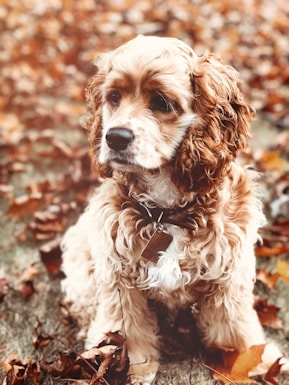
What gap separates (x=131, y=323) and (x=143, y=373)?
10.3 inches

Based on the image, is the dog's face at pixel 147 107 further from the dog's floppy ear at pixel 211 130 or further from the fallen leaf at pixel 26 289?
the fallen leaf at pixel 26 289

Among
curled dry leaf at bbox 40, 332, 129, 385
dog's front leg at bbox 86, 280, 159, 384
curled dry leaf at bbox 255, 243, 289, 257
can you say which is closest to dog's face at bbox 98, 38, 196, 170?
dog's front leg at bbox 86, 280, 159, 384

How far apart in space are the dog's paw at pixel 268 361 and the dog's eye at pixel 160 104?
1.40m

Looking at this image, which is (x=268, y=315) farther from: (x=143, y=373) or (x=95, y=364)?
(x=95, y=364)

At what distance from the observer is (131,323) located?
2902 millimetres

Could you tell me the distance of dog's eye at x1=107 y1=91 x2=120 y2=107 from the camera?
258cm

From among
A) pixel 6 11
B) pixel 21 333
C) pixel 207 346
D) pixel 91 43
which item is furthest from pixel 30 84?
pixel 207 346

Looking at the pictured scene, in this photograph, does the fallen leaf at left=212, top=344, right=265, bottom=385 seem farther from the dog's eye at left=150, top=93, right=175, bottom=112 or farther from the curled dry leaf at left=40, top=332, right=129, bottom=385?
the dog's eye at left=150, top=93, right=175, bottom=112

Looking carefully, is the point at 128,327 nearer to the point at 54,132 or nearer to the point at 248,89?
the point at 54,132

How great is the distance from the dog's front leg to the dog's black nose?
80 cm

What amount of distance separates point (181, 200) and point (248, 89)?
3.76 meters

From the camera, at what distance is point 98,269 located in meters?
2.87

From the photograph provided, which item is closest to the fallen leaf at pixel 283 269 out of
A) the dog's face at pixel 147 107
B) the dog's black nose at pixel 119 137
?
the dog's face at pixel 147 107

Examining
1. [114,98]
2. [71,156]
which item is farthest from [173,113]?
[71,156]
